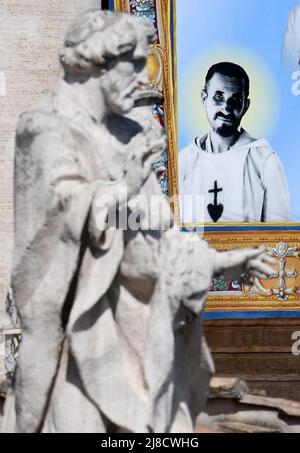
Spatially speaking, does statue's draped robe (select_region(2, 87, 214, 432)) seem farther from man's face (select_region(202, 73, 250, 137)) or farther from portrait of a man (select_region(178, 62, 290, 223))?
man's face (select_region(202, 73, 250, 137))

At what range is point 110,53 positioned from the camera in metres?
7.61

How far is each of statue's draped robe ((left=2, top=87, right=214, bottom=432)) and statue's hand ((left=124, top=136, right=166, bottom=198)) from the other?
0.30 feet

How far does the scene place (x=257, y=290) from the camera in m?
13.4

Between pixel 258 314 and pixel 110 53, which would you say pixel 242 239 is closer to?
pixel 258 314

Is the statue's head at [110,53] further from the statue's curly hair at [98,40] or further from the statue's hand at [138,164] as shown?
the statue's hand at [138,164]

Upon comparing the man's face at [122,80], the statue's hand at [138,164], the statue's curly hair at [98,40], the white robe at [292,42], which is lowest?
the statue's hand at [138,164]

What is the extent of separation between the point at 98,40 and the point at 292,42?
5989 millimetres

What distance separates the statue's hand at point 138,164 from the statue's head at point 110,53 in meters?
0.31

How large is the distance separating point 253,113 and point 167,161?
28.9 inches

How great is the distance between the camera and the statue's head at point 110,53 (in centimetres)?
761

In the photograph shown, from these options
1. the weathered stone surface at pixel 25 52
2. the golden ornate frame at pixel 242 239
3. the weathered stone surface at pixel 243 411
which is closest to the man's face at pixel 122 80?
the weathered stone surface at pixel 243 411

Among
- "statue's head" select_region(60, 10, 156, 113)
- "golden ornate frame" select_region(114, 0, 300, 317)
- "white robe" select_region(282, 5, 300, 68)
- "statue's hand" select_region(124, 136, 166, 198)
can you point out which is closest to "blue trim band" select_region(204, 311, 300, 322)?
"golden ornate frame" select_region(114, 0, 300, 317)

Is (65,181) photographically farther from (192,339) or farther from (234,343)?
(234,343)

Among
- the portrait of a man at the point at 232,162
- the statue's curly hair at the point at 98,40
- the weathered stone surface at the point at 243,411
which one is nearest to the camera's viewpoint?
the statue's curly hair at the point at 98,40
